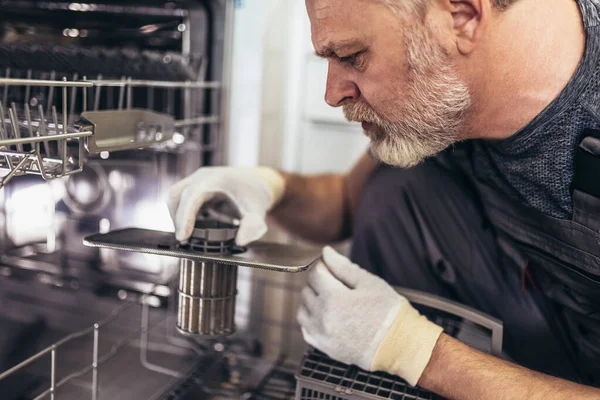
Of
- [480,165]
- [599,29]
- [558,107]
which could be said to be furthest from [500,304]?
[599,29]

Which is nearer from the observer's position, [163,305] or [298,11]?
[163,305]

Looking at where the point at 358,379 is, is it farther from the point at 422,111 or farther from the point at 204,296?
the point at 422,111

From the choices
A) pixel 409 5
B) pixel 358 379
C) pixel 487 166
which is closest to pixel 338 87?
pixel 409 5

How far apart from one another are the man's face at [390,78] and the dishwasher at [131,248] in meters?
0.22

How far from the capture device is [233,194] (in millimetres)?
969

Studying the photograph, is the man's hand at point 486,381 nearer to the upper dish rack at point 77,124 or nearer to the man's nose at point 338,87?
the man's nose at point 338,87

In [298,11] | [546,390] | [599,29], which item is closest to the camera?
[546,390]

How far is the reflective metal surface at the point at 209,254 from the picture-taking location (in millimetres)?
721

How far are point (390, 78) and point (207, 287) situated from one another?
39cm

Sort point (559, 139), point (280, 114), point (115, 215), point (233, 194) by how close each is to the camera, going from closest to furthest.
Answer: point (559, 139) < point (233, 194) < point (115, 215) < point (280, 114)

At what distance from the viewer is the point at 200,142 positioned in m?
1.13

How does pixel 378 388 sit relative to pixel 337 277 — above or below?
below

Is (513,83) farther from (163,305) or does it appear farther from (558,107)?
(163,305)

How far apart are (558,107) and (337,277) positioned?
400 millimetres
